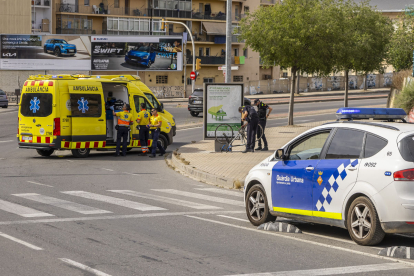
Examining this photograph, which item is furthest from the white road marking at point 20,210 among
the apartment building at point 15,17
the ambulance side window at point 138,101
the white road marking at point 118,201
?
the apartment building at point 15,17

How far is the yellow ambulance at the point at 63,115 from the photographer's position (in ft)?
62.6

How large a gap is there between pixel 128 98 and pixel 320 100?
115ft

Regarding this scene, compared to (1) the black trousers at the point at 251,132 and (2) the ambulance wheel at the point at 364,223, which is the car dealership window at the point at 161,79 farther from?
(2) the ambulance wheel at the point at 364,223

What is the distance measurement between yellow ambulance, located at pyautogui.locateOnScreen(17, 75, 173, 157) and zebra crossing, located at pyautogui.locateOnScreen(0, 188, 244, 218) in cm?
676

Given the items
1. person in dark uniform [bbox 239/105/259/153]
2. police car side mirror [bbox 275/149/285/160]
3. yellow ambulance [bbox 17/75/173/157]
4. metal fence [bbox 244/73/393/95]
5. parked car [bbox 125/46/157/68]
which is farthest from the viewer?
parked car [bbox 125/46/157/68]

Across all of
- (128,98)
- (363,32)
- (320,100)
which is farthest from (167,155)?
(320,100)

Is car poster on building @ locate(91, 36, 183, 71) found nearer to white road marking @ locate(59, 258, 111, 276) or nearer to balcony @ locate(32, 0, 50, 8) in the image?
balcony @ locate(32, 0, 50, 8)

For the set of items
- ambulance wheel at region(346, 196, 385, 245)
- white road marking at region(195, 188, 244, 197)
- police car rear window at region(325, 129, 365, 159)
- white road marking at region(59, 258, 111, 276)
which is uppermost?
police car rear window at region(325, 129, 365, 159)

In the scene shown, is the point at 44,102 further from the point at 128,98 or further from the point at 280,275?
the point at 280,275

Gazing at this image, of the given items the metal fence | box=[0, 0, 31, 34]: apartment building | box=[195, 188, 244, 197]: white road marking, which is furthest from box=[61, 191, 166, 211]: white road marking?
box=[0, 0, 31, 34]: apartment building

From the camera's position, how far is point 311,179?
8398mm

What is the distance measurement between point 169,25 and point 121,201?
2784 inches

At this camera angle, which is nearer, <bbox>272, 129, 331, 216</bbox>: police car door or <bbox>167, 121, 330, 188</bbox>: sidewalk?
<bbox>272, 129, 331, 216</bbox>: police car door

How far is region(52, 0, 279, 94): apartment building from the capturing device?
248 ft
